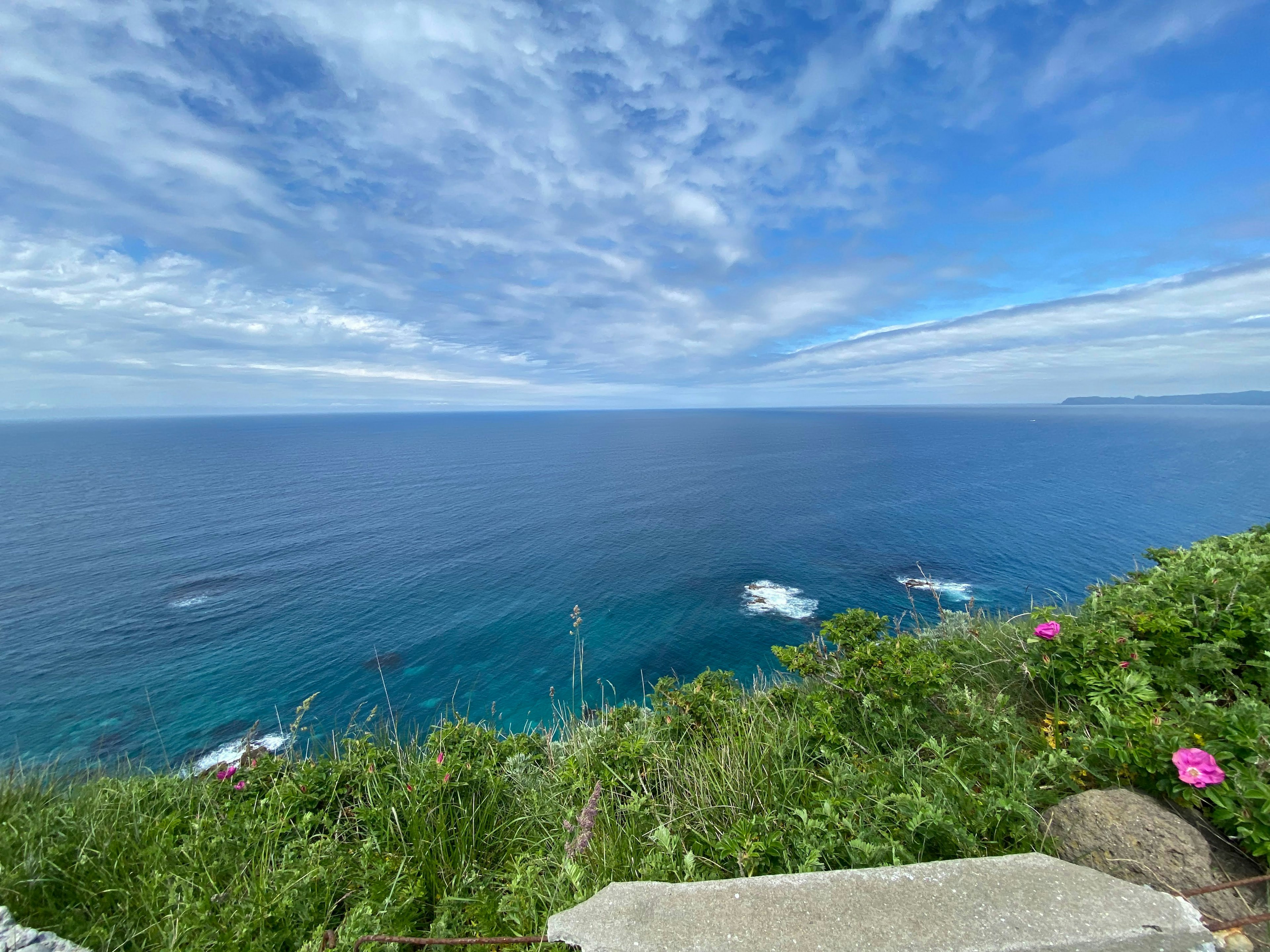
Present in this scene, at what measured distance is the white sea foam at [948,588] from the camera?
31.9m

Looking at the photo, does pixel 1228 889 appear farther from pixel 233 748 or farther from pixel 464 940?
pixel 233 748

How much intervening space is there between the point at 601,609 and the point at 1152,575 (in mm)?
30328

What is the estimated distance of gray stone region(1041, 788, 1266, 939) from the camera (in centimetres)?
261

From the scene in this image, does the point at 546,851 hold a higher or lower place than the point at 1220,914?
lower

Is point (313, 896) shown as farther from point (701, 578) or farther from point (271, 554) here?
point (271, 554)

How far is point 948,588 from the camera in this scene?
34.0 m

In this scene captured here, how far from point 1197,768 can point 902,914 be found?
7.43 ft

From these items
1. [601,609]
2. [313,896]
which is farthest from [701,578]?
[313,896]

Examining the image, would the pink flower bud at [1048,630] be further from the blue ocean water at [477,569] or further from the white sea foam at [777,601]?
the white sea foam at [777,601]

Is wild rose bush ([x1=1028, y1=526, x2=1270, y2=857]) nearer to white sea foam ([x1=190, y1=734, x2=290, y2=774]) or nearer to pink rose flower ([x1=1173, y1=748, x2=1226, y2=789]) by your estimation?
pink rose flower ([x1=1173, y1=748, x2=1226, y2=789])

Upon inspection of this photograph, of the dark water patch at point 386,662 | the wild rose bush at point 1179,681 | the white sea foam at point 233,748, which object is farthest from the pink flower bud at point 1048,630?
the dark water patch at point 386,662

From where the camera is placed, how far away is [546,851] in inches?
172

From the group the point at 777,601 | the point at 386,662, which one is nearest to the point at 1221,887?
the point at 386,662

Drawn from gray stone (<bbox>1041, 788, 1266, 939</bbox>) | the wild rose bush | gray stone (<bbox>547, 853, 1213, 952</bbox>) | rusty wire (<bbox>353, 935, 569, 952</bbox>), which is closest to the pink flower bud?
the wild rose bush
